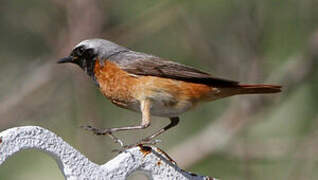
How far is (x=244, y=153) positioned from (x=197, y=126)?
0.88m

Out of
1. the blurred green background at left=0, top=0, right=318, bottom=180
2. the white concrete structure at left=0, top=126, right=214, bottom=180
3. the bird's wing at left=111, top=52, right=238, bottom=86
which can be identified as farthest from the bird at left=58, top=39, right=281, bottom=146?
the white concrete structure at left=0, top=126, right=214, bottom=180

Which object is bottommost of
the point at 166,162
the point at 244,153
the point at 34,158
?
the point at 166,162

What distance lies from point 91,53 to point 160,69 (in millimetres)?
464

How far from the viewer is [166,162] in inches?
109

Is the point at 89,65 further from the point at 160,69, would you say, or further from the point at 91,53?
the point at 160,69

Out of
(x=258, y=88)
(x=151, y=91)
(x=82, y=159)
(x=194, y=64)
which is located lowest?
(x=82, y=159)

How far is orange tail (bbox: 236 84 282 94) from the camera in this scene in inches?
162

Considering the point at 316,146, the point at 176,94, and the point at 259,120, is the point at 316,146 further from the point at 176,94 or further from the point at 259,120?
the point at 176,94

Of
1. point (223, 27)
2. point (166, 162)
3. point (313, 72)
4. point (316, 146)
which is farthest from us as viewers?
point (223, 27)

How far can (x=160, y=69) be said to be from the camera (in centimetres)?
430

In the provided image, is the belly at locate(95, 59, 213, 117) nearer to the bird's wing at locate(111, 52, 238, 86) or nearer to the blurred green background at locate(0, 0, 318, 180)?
the bird's wing at locate(111, 52, 238, 86)

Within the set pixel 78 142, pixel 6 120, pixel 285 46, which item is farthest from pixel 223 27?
pixel 6 120

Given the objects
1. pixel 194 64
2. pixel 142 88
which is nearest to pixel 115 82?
pixel 142 88

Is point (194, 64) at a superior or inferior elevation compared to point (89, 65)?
superior
